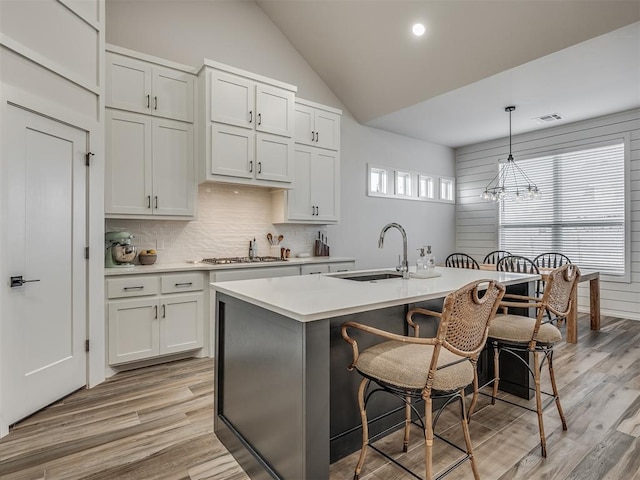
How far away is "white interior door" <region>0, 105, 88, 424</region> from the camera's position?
2277 mm

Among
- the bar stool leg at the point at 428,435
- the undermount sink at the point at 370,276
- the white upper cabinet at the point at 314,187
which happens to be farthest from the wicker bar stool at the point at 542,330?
the white upper cabinet at the point at 314,187

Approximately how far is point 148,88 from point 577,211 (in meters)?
6.04

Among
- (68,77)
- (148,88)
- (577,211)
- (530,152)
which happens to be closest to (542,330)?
(68,77)

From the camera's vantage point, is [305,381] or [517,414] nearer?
[305,381]

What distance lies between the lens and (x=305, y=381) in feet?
4.67

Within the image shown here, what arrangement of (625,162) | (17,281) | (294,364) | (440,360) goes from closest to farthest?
(294,364)
(440,360)
(17,281)
(625,162)

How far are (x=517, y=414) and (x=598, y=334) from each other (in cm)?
276

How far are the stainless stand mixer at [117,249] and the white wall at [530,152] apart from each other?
5926 millimetres

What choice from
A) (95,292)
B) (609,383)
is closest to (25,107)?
(95,292)

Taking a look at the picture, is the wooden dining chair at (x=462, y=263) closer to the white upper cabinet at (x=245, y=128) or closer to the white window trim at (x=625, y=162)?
the white window trim at (x=625, y=162)

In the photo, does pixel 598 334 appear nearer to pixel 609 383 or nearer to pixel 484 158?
pixel 609 383

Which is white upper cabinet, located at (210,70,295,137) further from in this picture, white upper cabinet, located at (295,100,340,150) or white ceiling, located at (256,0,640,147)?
white ceiling, located at (256,0,640,147)

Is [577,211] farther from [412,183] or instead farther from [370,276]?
[370,276]

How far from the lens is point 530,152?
19.7 feet
